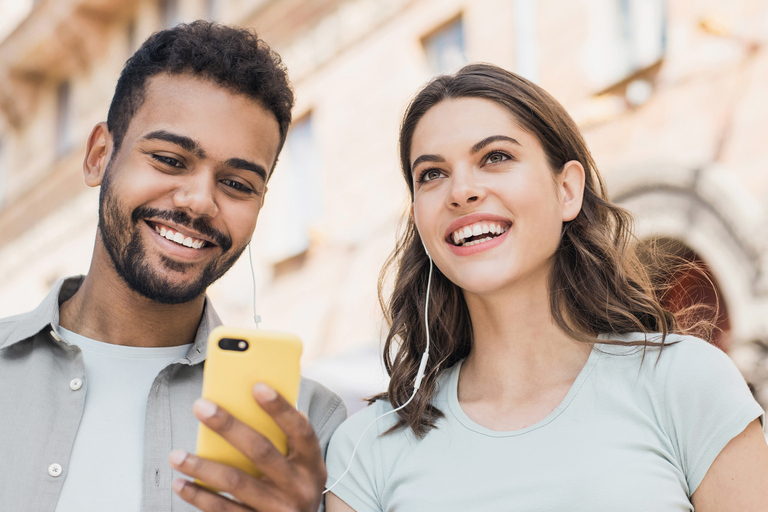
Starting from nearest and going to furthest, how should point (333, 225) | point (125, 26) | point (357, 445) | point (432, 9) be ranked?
point (357, 445) → point (432, 9) → point (333, 225) → point (125, 26)

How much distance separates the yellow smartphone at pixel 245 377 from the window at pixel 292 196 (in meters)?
7.18

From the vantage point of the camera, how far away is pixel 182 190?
2295 mm

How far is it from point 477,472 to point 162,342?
1.12 m

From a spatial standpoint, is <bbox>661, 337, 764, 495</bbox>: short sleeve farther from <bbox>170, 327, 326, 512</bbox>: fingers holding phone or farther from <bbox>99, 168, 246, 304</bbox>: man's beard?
<bbox>99, 168, 246, 304</bbox>: man's beard

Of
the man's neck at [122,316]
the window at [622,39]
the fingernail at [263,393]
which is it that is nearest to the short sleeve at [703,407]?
the fingernail at [263,393]

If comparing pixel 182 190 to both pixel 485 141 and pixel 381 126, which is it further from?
pixel 381 126

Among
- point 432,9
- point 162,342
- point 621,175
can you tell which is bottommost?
point 162,342

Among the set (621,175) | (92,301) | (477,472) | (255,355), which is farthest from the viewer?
(621,175)

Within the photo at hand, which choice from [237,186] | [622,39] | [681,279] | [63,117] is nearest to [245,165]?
[237,186]

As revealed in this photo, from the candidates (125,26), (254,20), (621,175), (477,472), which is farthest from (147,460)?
(125,26)

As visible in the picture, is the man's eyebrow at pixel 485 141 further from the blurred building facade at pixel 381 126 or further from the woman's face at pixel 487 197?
the blurred building facade at pixel 381 126

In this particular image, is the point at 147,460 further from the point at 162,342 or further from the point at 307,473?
the point at 307,473

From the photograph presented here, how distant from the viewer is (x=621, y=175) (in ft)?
18.4

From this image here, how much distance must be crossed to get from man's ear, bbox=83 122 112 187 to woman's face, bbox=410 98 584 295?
111 centimetres
